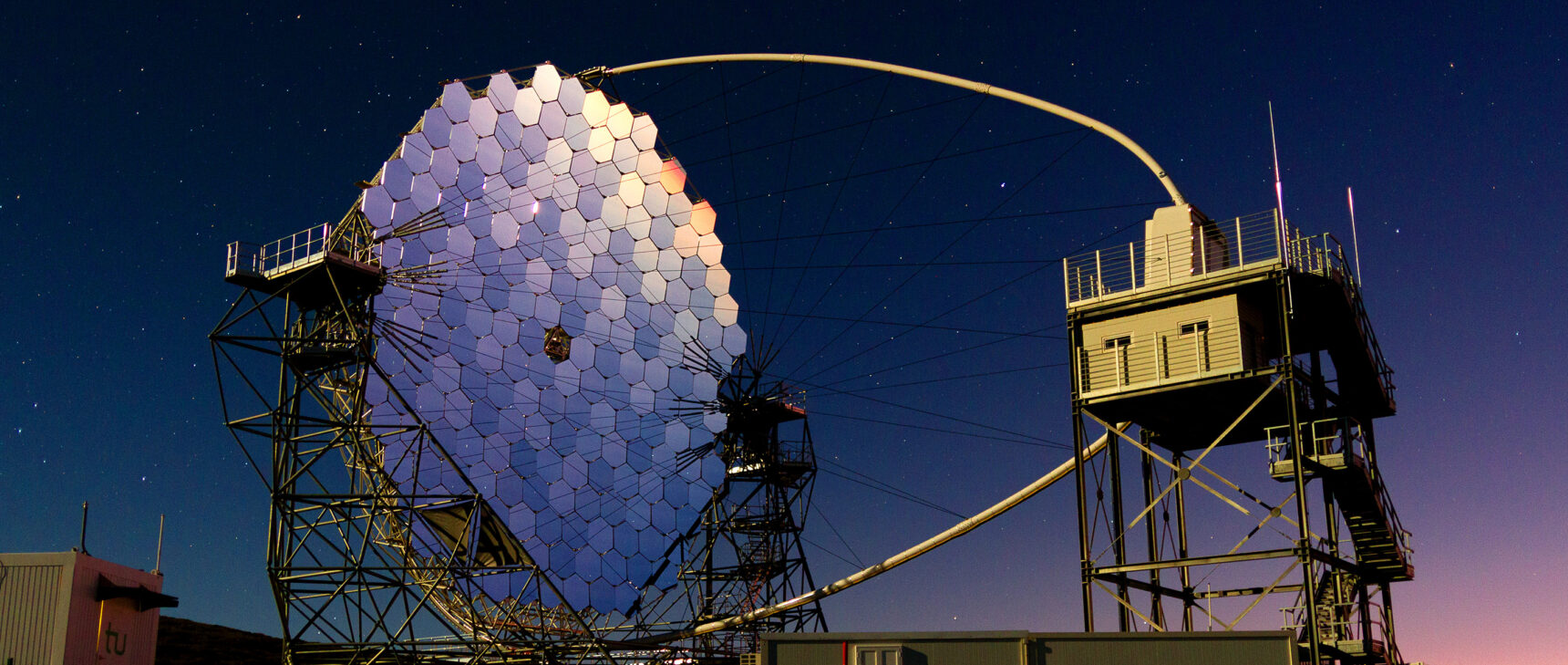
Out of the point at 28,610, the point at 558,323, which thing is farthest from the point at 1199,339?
the point at 28,610

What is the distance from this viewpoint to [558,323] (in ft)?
155

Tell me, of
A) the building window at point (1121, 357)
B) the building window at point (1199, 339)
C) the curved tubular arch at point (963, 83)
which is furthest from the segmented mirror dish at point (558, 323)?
the building window at point (1199, 339)

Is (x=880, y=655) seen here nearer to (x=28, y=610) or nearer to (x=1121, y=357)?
(x=1121, y=357)

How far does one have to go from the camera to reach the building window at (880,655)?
31.5 metres

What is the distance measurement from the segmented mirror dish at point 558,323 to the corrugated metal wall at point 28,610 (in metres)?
9.47

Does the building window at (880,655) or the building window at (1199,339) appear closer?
the building window at (880,655)

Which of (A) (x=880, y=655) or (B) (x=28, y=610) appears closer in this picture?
(A) (x=880, y=655)

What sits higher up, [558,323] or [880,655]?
[558,323]

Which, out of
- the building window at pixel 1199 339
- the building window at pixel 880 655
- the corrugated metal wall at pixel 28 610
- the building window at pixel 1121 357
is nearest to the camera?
the building window at pixel 880 655

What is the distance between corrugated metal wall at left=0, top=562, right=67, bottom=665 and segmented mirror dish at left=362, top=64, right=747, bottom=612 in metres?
9.47

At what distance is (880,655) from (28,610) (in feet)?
75.7

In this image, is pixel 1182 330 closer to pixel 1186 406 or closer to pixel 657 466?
pixel 1186 406

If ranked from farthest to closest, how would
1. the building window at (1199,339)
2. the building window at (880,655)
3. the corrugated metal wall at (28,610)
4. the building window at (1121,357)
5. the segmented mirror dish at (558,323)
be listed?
the segmented mirror dish at (558,323), the building window at (1121,357), the corrugated metal wall at (28,610), the building window at (1199,339), the building window at (880,655)

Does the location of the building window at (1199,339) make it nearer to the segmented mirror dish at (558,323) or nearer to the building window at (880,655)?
the building window at (880,655)
